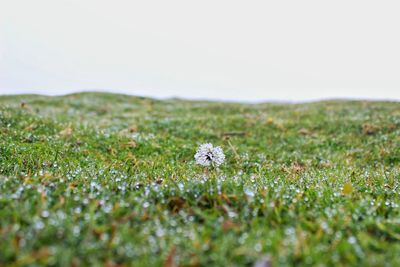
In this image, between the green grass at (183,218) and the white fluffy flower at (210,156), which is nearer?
the green grass at (183,218)

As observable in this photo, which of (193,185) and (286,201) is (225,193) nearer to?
(193,185)

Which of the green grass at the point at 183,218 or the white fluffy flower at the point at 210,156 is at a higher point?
the white fluffy flower at the point at 210,156

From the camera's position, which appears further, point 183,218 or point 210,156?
point 210,156

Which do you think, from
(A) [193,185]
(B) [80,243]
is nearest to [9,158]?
(A) [193,185]

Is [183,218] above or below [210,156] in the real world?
below

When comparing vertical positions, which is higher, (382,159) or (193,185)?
(193,185)

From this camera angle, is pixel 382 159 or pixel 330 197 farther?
pixel 382 159

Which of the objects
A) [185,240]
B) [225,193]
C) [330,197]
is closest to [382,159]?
[330,197]

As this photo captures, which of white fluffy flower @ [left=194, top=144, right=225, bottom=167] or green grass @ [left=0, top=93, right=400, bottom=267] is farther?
white fluffy flower @ [left=194, top=144, right=225, bottom=167]

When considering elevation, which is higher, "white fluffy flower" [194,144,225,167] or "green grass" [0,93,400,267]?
"white fluffy flower" [194,144,225,167]

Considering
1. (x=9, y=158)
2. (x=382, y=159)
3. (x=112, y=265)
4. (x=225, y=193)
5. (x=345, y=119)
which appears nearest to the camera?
(x=112, y=265)

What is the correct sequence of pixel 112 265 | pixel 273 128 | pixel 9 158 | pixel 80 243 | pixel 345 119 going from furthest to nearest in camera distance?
pixel 345 119 → pixel 273 128 → pixel 9 158 → pixel 80 243 → pixel 112 265
